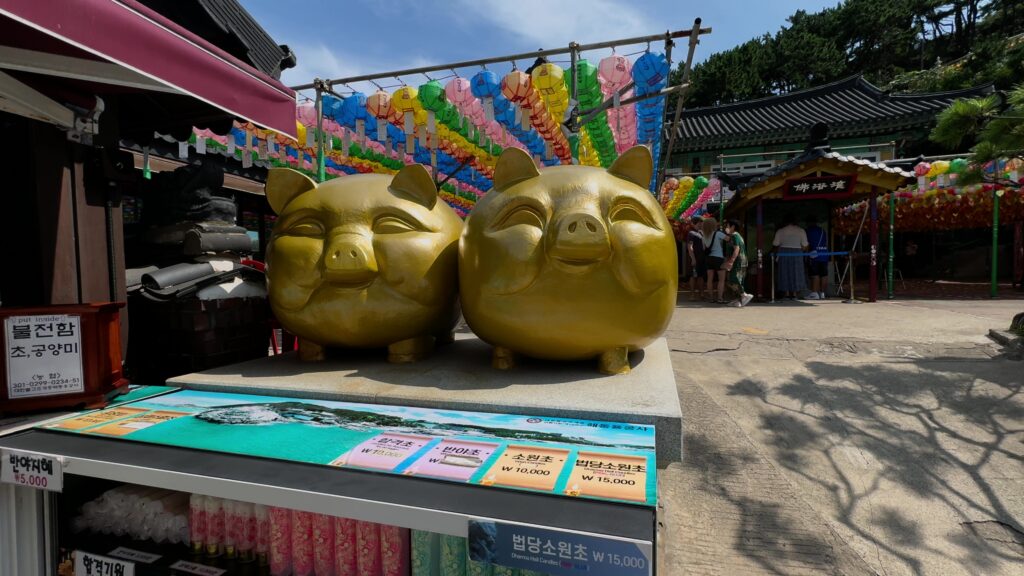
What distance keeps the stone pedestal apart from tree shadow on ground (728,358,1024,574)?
3.77 feet

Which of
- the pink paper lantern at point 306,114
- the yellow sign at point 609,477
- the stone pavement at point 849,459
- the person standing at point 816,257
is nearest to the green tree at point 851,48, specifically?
the person standing at point 816,257

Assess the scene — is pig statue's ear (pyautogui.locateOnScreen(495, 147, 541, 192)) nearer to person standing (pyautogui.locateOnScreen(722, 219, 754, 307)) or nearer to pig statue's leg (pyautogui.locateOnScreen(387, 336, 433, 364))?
pig statue's leg (pyautogui.locateOnScreen(387, 336, 433, 364))

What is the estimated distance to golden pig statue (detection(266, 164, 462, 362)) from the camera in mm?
2459

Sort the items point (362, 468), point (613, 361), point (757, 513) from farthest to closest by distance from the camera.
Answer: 1. point (757, 513)
2. point (613, 361)
3. point (362, 468)

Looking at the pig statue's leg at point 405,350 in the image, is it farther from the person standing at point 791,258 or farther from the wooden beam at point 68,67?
the person standing at point 791,258

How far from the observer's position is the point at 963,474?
279cm

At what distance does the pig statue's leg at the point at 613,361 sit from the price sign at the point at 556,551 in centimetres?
130

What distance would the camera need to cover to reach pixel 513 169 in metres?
2.47

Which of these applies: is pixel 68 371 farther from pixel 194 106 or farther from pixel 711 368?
pixel 711 368

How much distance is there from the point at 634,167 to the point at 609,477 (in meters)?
1.56

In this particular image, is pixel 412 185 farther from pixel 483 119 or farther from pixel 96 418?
pixel 483 119

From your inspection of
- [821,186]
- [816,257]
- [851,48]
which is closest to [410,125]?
[821,186]

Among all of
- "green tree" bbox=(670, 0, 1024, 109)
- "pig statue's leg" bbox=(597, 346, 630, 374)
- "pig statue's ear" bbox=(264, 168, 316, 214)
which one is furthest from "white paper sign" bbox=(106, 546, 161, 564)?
"green tree" bbox=(670, 0, 1024, 109)

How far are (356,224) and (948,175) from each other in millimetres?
11786
